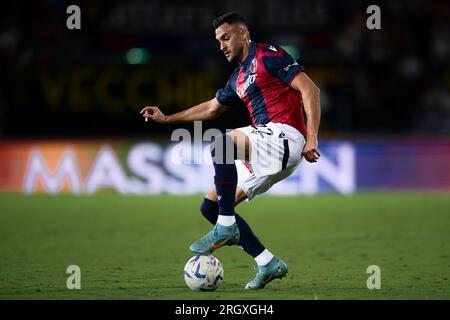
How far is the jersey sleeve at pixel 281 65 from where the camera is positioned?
6.82 m

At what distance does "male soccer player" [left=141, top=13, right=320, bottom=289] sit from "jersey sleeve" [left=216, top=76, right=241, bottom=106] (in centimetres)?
6

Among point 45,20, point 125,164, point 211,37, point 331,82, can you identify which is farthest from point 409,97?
point 45,20

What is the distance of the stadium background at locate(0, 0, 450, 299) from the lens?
1587 centimetres

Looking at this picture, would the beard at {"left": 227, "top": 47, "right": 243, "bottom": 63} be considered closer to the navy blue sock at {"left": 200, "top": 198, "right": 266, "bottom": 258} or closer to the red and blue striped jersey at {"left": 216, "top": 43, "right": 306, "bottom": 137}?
the red and blue striped jersey at {"left": 216, "top": 43, "right": 306, "bottom": 137}

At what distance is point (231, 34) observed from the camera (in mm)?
7078

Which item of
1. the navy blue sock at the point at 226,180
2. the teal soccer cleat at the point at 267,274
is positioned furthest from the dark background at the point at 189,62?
the navy blue sock at the point at 226,180

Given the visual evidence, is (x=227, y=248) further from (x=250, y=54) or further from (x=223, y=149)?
(x=223, y=149)

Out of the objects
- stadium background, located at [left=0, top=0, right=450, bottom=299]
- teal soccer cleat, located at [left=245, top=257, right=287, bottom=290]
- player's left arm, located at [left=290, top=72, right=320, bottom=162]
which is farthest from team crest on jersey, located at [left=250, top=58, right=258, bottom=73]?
stadium background, located at [left=0, top=0, right=450, bottom=299]

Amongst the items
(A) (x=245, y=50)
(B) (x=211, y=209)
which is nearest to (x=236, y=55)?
(A) (x=245, y=50)

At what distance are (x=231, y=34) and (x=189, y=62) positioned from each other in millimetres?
10688

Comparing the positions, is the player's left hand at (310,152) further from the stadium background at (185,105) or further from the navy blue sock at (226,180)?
the stadium background at (185,105)

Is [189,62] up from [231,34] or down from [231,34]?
up

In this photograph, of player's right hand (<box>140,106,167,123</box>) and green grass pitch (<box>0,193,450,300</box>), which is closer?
green grass pitch (<box>0,193,450,300</box>)
